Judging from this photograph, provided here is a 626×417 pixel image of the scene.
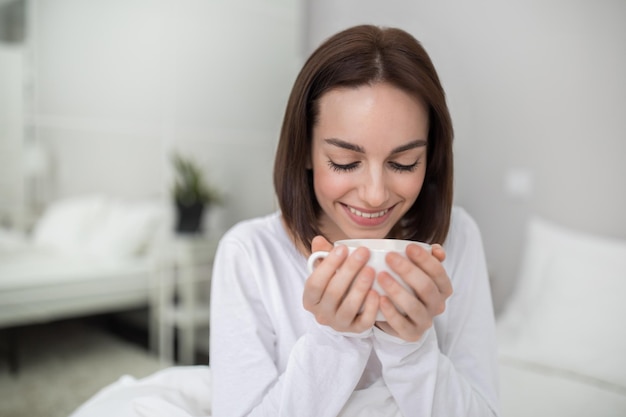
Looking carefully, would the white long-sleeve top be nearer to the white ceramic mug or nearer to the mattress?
the white ceramic mug

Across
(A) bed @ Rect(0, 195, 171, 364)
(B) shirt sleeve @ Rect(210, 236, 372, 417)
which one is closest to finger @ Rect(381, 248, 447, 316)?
(B) shirt sleeve @ Rect(210, 236, 372, 417)

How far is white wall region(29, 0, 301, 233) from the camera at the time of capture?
1557 mm

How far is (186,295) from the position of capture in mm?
1971

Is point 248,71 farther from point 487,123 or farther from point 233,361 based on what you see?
point 233,361

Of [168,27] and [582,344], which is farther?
[168,27]

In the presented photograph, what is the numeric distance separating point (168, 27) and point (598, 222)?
1.54m

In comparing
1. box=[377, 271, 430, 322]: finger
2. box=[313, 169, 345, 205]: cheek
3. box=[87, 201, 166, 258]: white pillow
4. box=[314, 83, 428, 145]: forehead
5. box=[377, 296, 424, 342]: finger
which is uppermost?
box=[314, 83, 428, 145]: forehead

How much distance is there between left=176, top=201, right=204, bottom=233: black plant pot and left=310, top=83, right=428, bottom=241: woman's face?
1.38 metres

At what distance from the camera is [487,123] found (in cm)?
90

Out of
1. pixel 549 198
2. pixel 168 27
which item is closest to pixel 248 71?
pixel 168 27

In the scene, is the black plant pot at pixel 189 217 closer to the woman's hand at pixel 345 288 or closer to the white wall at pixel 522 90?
the white wall at pixel 522 90

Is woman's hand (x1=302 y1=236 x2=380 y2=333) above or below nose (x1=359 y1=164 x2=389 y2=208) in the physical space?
below

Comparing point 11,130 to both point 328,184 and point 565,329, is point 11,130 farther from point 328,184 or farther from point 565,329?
point 565,329

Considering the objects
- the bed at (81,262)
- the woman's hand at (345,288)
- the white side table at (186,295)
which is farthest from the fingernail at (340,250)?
the white side table at (186,295)
